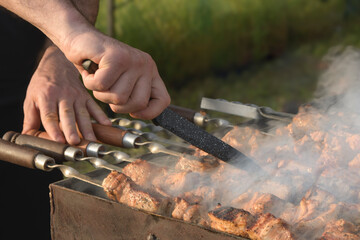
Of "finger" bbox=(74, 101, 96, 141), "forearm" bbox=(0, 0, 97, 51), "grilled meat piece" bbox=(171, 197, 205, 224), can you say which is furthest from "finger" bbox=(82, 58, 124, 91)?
"finger" bbox=(74, 101, 96, 141)

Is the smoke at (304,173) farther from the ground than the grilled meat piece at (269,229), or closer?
farther from the ground

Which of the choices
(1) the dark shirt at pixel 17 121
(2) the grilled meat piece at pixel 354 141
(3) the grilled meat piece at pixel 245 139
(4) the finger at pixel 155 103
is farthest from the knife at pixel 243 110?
(1) the dark shirt at pixel 17 121

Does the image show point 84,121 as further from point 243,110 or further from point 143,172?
point 243,110

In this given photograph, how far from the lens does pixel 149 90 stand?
2.02 meters

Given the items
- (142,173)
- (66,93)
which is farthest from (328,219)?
(66,93)

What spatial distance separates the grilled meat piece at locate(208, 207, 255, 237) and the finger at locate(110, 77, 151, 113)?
1.67 ft

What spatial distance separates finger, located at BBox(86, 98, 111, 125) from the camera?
2870 mm

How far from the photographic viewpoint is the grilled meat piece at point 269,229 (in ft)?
5.69

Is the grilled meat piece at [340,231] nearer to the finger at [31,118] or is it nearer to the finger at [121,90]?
the finger at [121,90]

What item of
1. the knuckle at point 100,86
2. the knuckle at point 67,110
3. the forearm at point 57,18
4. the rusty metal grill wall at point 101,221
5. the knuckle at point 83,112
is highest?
the forearm at point 57,18

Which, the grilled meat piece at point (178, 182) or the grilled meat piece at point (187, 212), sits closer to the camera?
the grilled meat piece at point (187, 212)

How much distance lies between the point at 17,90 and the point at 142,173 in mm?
1791

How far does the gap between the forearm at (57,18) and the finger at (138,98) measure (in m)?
0.33

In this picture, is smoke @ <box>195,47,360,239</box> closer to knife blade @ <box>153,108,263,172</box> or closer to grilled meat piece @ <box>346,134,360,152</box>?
grilled meat piece @ <box>346,134,360,152</box>
